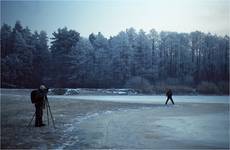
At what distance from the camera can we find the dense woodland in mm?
61375

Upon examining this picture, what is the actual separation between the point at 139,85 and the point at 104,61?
14.2 metres

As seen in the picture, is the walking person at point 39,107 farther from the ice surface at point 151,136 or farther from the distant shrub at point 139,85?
the distant shrub at point 139,85

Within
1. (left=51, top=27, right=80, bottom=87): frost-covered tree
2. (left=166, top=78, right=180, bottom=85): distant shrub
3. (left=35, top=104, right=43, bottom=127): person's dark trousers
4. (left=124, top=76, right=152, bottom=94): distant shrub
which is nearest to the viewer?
(left=35, top=104, right=43, bottom=127): person's dark trousers

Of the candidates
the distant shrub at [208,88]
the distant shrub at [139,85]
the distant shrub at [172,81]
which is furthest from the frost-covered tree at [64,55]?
the distant shrub at [208,88]

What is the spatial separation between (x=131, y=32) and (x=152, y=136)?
217 feet

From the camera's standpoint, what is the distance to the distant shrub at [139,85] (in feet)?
184

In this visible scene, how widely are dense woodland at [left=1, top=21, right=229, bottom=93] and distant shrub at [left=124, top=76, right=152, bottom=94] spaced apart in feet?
0.94

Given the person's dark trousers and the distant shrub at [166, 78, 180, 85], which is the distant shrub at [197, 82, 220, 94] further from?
the person's dark trousers

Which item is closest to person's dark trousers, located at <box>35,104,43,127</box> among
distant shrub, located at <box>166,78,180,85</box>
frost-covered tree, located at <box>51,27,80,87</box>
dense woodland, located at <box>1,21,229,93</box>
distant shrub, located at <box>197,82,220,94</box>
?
distant shrub, located at <box>197,82,220,94</box>

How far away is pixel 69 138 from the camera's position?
1050 centimetres

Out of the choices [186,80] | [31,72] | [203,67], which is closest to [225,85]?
[186,80]

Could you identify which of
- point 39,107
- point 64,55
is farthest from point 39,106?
point 64,55

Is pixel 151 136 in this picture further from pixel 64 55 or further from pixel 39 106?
pixel 64 55

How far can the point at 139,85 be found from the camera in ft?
194
